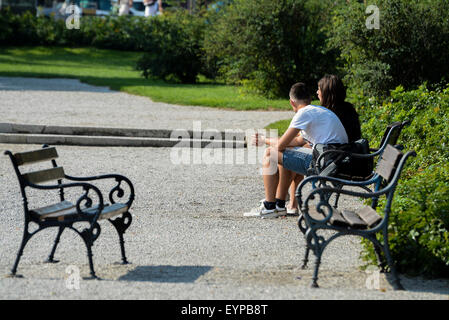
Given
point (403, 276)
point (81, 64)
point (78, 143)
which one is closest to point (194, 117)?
point (78, 143)

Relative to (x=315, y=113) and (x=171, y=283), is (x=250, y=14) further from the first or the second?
(x=171, y=283)

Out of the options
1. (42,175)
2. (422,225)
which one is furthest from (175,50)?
(422,225)

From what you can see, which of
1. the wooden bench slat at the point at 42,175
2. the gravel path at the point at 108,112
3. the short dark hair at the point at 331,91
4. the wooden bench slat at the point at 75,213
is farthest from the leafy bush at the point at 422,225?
the gravel path at the point at 108,112

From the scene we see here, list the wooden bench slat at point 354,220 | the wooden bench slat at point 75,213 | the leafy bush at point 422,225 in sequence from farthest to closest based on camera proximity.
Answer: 1. the wooden bench slat at point 75,213
2. the leafy bush at point 422,225
3. the wooden bench slat at point 354,220

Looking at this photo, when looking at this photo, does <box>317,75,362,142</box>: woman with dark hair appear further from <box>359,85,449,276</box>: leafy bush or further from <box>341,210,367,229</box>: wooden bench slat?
<box>341,210,367,229</box>: wooden bench slat

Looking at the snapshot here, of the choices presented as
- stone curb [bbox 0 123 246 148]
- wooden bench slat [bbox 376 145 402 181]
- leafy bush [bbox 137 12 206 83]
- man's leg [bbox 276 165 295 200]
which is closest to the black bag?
man's leg [bbox 276 165 295 200]

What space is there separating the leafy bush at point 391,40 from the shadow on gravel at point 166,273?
9052 mm

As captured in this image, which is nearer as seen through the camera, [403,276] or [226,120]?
[403,276]

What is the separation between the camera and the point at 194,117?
13773mm

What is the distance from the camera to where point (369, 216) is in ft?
16.1

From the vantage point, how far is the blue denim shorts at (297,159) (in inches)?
261

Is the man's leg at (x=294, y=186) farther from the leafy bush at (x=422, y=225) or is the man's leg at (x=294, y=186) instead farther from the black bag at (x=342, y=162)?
the leafy bush at (x=422, y=225)

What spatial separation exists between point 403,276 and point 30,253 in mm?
2832

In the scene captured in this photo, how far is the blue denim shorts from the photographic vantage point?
21.8 feet
